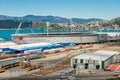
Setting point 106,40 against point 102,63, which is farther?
point 106,40

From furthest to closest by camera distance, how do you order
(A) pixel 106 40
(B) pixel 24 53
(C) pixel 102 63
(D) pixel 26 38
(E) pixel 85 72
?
(A) pixel 106 40 → (D) pixel 26 38 → (B) pixel 24 53 → (C) pixel 102 63 → (E) pixel 85 72

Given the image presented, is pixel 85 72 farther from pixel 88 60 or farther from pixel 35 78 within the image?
pixel 35 78

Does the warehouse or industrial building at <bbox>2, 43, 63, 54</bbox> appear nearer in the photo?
the warehouse

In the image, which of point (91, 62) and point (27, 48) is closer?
point (91, 62)

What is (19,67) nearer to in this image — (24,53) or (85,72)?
(85,72)

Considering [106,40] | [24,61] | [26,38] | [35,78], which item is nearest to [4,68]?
[24,61]

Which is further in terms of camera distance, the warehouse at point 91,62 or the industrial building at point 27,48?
the industrial building at point 27,48

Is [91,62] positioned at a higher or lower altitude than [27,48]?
higher

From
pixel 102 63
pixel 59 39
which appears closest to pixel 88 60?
pixel 102 63

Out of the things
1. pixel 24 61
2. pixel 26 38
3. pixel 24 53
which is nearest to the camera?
pixel 24 61
